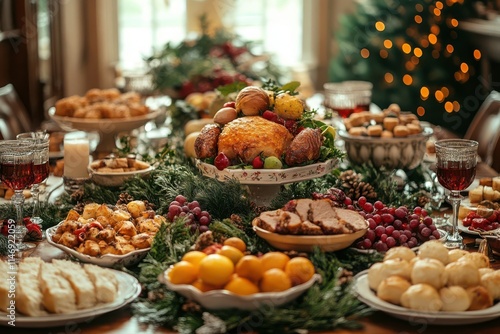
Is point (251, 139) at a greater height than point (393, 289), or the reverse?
point (251, 139)

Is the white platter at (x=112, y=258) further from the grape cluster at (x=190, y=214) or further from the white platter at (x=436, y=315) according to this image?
the white platter at (x=436, y=315)

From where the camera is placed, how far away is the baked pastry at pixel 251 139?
2.10 meters

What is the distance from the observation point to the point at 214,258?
154cm

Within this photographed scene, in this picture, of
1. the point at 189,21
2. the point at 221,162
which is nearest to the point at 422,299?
the point at 221,162

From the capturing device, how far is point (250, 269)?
151cm

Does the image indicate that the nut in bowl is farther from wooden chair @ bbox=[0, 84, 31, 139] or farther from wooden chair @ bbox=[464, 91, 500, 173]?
wooden chair @ bbox=[464, 91, 500, 173]

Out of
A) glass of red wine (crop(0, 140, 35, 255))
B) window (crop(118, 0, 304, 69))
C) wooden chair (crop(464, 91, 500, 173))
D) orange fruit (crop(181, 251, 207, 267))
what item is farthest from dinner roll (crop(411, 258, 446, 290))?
window (crop(118, 0, 304, 69))

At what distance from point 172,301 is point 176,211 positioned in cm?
42

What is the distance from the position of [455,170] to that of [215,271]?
74cm

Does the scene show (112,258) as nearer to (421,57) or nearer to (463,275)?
(463,275)

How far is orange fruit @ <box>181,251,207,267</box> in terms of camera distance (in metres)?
1.58

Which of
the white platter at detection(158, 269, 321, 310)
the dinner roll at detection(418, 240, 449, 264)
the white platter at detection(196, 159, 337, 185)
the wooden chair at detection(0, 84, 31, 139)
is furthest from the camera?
the wooden chair at detection(0, 84, 31, 139)

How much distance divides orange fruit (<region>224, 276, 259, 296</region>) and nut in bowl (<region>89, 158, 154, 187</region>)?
3.01 feet

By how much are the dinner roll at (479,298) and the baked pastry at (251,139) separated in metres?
0.74
